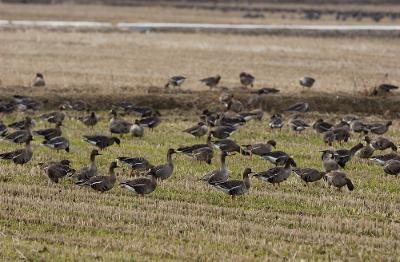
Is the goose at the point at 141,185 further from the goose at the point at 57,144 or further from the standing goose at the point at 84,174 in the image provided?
the goose at the point at 57,144

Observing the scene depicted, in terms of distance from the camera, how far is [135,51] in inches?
1881

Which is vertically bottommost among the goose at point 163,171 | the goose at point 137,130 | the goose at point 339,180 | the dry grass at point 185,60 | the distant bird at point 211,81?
the dry grass at point 185,60

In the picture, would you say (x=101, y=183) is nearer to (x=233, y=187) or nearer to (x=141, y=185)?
Answer: (x=141, y=185)

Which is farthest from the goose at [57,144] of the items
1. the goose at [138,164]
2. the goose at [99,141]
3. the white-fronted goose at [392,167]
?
the white-fronted goose at [392,167]

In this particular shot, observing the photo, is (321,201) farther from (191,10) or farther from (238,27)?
(191,10)

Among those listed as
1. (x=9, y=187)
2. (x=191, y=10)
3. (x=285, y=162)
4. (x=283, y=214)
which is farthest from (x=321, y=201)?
(x=191, y=10)

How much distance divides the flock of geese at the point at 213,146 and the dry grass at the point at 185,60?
11.5 ft

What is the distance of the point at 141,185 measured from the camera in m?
16.4

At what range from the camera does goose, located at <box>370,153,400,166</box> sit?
19.9 m

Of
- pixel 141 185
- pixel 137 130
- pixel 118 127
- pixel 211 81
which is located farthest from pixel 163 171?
pixel 211 81

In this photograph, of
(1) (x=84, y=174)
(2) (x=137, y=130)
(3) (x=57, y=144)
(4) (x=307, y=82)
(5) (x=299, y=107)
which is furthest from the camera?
(4) (x=307, y=82)

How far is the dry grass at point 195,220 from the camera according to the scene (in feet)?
41.1

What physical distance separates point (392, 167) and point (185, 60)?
24625mm

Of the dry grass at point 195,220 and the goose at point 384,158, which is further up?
the dry grass at point 195,220
